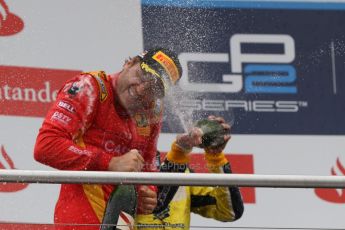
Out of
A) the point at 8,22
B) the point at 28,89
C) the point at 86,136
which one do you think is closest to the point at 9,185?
the point at 28,89

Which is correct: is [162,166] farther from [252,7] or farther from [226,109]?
[252,7]

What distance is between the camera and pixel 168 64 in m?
2.94

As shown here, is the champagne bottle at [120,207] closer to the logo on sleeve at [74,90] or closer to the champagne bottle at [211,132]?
the logo on sleeve at [74,90]

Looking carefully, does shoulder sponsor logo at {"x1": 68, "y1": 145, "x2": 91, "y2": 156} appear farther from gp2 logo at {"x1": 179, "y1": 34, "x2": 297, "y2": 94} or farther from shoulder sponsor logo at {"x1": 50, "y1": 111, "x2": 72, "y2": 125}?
gp2 logo at {"x1": 179, "y1": 34, "x2": 297, "y2": 94}

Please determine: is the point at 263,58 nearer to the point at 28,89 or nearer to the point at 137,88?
the point at 28,89

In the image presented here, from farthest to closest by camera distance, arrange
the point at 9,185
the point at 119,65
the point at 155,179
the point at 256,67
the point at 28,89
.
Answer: the point at 256,67 → the point at 119,65 → the point at 28,89 → the point at 9,185 → the point at 155,179

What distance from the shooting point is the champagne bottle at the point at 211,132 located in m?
3.21

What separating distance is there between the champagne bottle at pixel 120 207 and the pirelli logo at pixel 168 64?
36 cm

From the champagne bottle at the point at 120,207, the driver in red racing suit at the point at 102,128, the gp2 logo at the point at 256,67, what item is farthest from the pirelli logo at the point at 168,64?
the gp2 logo at the point at 256,67

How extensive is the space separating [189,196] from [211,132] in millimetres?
307

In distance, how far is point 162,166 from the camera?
3.32m

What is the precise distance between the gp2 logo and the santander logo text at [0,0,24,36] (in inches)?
26.3

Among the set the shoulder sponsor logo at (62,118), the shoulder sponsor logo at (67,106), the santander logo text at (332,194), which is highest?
the shoulder sponsor logo at (67,106)

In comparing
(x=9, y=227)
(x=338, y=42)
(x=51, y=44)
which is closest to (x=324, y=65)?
→ (x=338, y=42)
